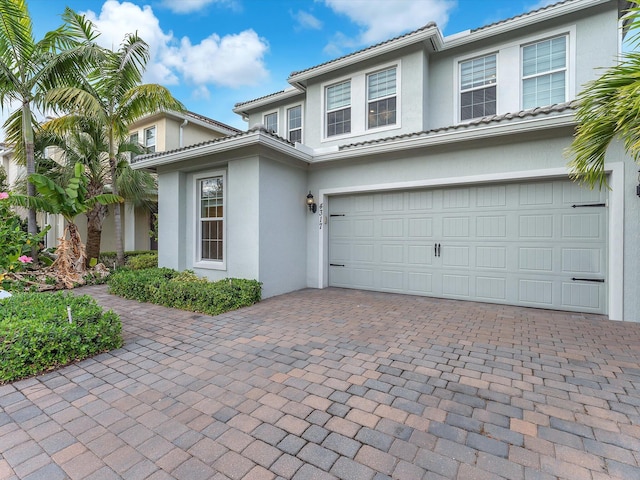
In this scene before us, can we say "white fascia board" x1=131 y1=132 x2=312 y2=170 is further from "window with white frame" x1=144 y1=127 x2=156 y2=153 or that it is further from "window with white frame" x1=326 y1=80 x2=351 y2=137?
"window with white frame" x1=144 y1=127 x2=156 y2=153

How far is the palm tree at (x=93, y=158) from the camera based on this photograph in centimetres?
929

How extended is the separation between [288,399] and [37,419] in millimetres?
2117

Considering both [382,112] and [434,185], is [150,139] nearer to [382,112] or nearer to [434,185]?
[382,112]

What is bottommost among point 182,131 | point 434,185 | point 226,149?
point 434,185

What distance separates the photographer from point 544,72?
7438 millimetres

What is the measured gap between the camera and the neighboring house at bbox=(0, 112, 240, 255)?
13734 mm

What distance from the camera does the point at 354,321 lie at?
537cm

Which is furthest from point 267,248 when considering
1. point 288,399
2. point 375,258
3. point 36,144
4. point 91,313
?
point 36,144

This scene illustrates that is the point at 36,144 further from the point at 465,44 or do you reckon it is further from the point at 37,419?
the point at 465,44

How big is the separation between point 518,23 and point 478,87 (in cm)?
147

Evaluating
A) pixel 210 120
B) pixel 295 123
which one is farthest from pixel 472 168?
pixel 210 120

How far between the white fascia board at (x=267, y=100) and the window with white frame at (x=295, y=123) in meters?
0.47

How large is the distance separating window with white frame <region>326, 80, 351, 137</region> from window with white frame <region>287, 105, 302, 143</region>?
1.73 m

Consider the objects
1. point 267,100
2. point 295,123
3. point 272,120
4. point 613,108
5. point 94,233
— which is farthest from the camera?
point 272,120
